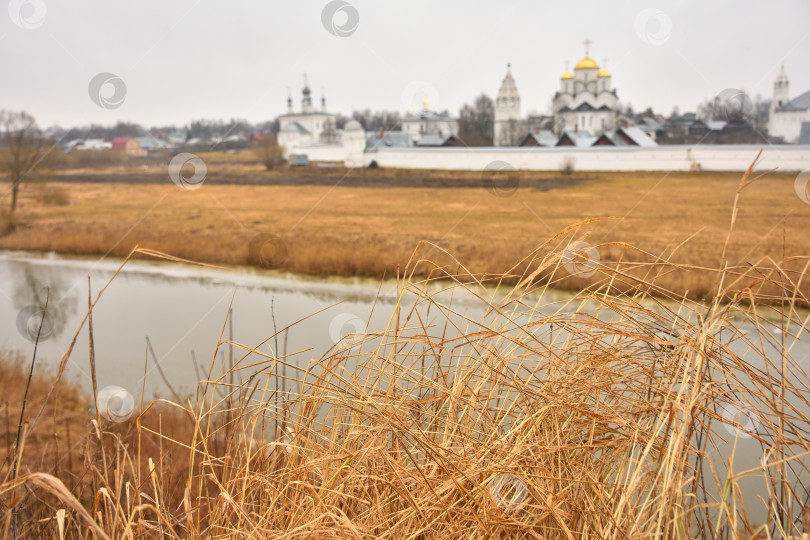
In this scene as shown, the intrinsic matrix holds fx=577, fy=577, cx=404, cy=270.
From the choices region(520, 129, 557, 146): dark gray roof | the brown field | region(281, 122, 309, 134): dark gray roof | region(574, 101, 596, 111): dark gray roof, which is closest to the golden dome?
region(574, 101, 596, 111): dark gray roof

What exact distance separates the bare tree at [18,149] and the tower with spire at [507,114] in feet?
39.7

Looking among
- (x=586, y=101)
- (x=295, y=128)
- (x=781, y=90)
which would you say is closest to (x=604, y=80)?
(x=586, y=101)

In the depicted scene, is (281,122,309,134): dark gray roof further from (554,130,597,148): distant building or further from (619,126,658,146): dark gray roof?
(619,126,658,146): dark gray roof

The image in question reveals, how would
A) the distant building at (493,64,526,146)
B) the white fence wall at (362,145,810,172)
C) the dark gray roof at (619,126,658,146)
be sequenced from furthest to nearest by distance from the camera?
the distant building at (493,64,526,146) < the dark gray roof at (619,126,658,146) < the white fence wall at (362,145,810,172)

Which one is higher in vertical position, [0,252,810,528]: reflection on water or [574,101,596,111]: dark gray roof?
[574,101,596,111]: dark gray roof

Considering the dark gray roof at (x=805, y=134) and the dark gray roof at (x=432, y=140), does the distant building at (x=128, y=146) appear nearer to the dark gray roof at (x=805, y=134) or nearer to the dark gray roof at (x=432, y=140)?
the dark gray roof at (x=432, y=140)

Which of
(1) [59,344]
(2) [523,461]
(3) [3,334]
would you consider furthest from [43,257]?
(2) [523,461]

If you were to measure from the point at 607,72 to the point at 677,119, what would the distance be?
2915 mm

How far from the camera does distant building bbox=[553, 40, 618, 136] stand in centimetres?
1739

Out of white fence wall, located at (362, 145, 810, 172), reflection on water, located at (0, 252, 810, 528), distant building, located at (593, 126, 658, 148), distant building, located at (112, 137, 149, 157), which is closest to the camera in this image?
reflection on water, located at (0, 252, 810, 528)

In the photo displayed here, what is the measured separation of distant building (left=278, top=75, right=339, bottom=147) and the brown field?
24.6 ft

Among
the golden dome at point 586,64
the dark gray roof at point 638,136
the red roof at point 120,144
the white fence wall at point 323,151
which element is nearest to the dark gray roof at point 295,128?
the white fence wall at point 323,151

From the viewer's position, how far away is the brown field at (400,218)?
27.1ft

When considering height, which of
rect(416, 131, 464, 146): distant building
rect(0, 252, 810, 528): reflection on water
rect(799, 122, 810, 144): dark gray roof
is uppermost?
rect(416, 131, 464, 146): distant building
